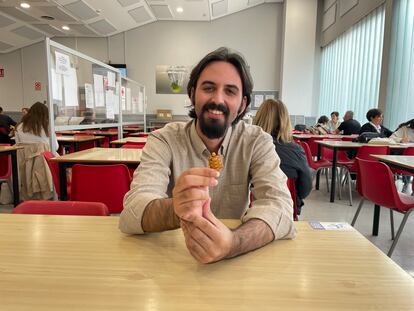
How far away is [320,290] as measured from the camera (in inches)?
25.1

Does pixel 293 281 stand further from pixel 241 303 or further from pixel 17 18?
pixel 17 18

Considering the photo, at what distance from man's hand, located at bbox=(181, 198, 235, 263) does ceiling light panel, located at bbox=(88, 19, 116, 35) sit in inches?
360

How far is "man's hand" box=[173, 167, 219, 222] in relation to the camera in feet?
2.00

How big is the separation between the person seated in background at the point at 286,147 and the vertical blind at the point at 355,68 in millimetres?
4864

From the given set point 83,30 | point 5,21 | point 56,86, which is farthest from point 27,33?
point 56,86

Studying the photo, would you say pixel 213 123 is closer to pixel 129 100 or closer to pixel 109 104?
pixel 109 104

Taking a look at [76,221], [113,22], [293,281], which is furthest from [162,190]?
[113,22]

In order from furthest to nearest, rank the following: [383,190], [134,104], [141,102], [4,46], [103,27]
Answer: [4,46]
[103,27]
[141,102]
[134,104]
[383,190]

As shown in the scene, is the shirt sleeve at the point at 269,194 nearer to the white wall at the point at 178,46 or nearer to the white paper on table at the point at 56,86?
the white paper on table at the point at 56,86

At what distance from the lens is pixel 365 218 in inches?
136

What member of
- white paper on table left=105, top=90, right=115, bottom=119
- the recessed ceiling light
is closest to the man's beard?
white paper on table left=105, top=90, right=115, bottom=119

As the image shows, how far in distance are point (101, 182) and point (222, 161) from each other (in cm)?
125

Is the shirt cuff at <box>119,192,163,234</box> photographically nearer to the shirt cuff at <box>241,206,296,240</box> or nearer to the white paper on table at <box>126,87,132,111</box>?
the shirt cuff at <box>241,206,296,240</box>

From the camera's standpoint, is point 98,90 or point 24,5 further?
point 24,5
